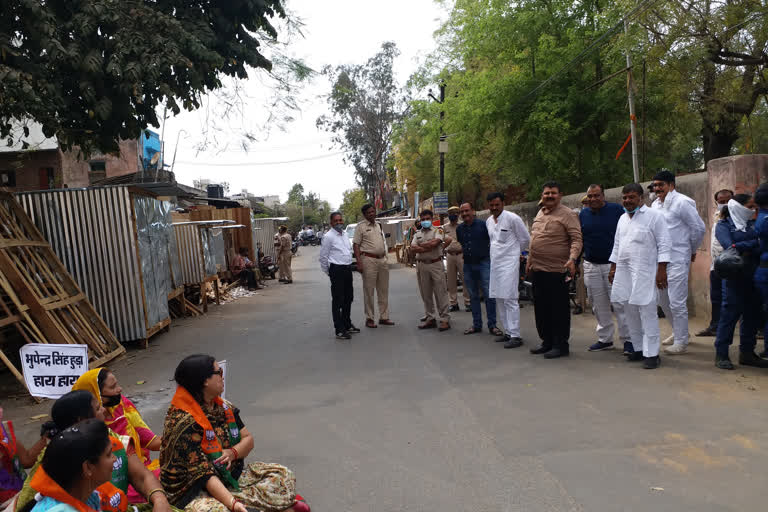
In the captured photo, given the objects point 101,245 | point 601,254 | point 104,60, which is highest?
point 104,60

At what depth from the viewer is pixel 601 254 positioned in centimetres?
746

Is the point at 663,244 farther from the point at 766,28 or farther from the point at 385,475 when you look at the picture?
the point at 766,28

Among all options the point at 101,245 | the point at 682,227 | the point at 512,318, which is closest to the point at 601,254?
the point at 682,227

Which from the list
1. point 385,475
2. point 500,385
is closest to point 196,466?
point 385,475

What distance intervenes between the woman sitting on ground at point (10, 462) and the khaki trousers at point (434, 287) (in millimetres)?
6991

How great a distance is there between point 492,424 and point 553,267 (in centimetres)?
288

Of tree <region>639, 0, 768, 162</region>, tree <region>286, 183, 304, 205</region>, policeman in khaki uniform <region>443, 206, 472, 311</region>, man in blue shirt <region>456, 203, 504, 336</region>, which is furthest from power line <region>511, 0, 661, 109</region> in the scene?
tree <region>286, 183, 304, 205</region>

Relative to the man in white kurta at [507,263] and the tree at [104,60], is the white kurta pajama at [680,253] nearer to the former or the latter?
the man in white kurta at [507,263]

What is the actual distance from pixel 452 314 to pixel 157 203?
5987 mm

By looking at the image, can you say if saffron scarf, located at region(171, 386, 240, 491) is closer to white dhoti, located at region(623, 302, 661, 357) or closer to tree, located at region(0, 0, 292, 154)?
white dhoti, located at region(623, 302, 661, 357)

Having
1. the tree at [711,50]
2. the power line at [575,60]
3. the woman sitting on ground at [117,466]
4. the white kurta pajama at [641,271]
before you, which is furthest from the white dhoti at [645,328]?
the power line at [575,60]

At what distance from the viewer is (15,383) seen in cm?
791

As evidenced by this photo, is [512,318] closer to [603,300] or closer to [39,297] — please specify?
[603,300]

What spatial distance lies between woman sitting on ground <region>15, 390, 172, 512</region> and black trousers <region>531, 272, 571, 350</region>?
541 cm
